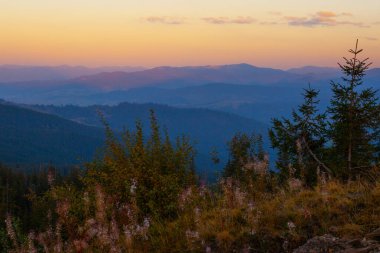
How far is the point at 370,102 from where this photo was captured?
2002 cm

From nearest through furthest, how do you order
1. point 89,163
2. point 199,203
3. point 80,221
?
1. point 199,203
2. point 80,221
3. point 89,163

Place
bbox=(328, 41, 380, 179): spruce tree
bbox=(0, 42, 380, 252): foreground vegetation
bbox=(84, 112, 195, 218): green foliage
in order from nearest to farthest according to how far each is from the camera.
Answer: bbox=(0, 42, 380, 252): foreground vegetation, bbox=(84, 112, 195, 218): green foliage, bbox=(328, 41, 380, 179): spruce tree

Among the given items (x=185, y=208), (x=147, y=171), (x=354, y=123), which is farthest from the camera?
(x=354, y=123)

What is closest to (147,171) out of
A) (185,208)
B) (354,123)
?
(185,208)

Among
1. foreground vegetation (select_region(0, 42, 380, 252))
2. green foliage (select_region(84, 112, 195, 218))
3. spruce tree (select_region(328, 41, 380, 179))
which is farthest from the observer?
spruce tree (select_region(328, 41, 380, 179))

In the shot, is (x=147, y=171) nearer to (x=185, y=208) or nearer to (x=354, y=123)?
(x=185, y=208)

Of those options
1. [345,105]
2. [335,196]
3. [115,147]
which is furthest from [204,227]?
[345,105]

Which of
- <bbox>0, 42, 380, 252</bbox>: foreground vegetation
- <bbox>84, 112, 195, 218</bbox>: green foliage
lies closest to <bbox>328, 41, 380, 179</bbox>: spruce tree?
<bbox>0, 42, 380, 252</bbox>: foreground vegetation

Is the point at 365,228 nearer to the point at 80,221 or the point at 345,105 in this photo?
the point at 80,221

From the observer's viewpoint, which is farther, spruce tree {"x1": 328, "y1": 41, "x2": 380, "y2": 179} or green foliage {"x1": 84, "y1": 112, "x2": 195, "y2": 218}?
spruce tree {"x1": 328, "y1": 41, "x2": 380, "y2": 179}

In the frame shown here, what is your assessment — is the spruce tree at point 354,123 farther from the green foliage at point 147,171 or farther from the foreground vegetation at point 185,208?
the green foliage at point 147,171

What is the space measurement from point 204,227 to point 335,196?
2.40 m

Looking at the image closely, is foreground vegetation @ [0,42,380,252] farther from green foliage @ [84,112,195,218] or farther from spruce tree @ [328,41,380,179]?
spruce tree @ [328,41,380,179]

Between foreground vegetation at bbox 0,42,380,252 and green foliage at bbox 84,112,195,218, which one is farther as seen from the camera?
green foliage at bbox 84,112,195,218
